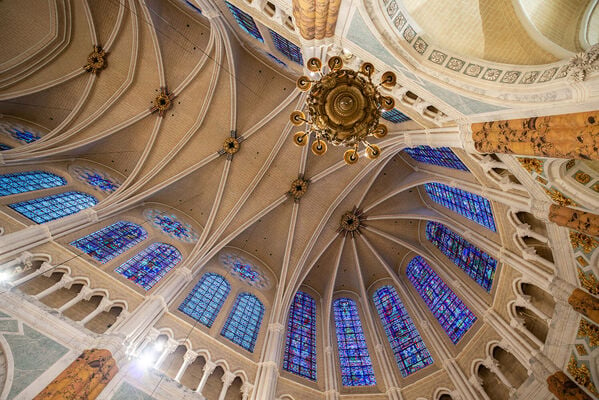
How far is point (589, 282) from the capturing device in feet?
23.7

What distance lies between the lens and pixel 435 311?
13531mm

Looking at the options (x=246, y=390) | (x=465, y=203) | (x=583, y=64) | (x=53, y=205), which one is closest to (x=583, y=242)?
(x=583, y=64)

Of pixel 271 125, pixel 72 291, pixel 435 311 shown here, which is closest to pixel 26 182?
pixel 72 291

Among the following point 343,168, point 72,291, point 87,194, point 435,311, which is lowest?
point 72,291

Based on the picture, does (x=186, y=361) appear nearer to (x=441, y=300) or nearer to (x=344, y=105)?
(x=344, y=105)

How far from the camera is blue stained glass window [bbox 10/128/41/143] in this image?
547 inches

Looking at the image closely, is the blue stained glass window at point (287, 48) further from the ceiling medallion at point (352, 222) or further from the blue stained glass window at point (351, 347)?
the blue stained glass window at point (351, 347)

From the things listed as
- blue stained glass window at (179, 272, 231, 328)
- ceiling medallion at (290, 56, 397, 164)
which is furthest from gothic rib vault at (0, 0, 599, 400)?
ceiling medallion at (290, 56, 397, 164)

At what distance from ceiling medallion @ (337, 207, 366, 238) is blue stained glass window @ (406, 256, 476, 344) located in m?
3.23

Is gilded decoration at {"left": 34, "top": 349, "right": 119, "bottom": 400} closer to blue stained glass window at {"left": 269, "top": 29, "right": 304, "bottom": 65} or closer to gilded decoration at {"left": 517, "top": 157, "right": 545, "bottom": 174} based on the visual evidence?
blue stained glass window at {"left": 269, "top": 29, "right": 304, "bottom": 65}

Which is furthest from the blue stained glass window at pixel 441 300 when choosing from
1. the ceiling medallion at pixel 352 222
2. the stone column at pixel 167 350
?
the stone column at pixel 167 350

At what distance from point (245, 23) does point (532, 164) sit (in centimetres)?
1076

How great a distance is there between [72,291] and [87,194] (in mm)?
5861

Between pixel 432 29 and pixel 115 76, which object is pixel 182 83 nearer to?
pixel 115 76
